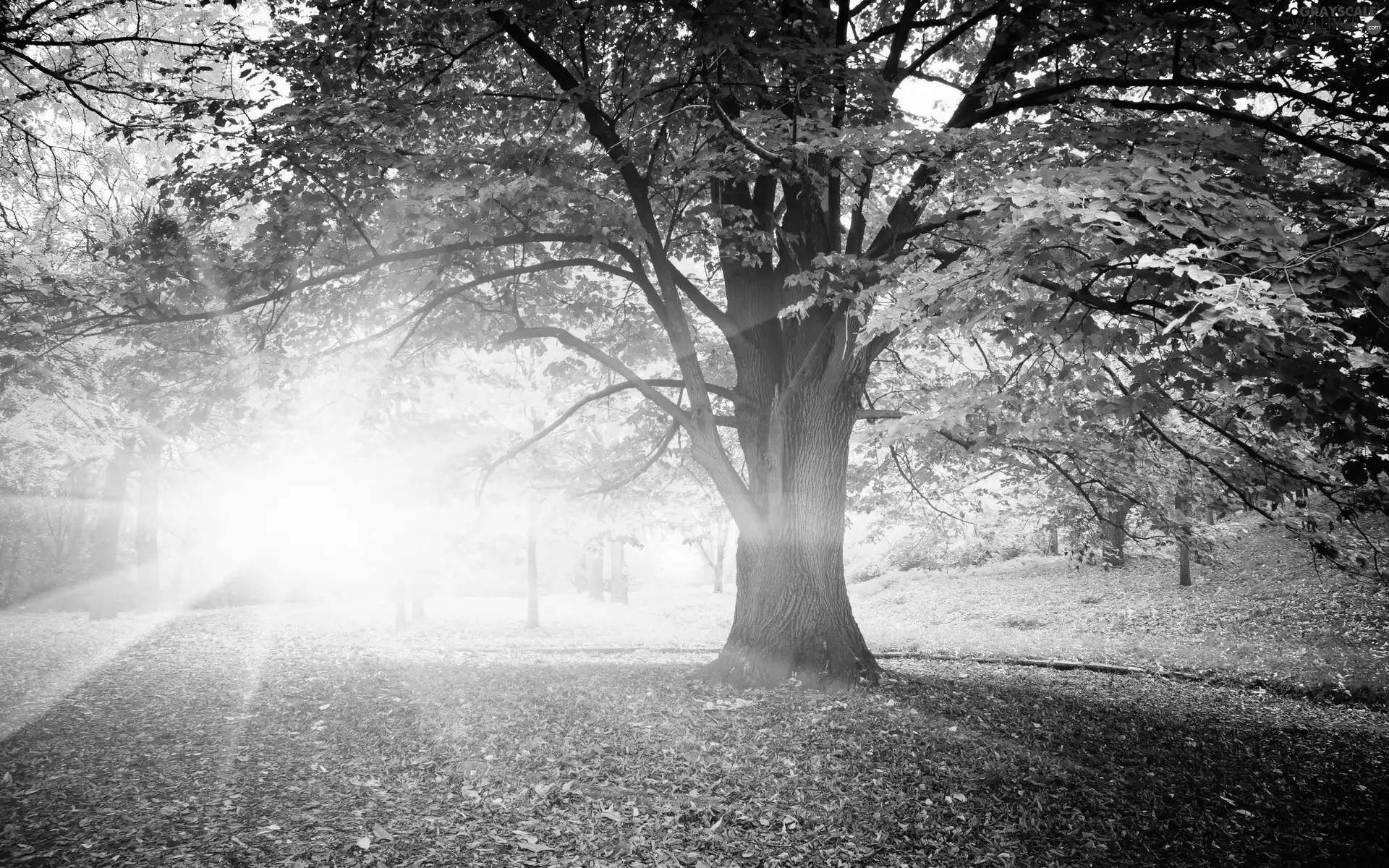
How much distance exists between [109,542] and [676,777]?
2149 centimetres

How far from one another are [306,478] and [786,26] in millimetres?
12963

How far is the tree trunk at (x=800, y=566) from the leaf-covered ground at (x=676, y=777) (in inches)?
18.2

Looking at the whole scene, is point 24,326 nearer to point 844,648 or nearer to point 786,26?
point 786,26

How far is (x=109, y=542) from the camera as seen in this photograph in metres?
18.8

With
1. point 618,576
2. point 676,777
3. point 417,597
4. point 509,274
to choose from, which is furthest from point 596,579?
point 676,777

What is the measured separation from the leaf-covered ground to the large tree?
1.62 meters

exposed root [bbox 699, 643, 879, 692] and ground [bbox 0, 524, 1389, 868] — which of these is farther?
exposed root [bbox 699, 643, 879, 692]

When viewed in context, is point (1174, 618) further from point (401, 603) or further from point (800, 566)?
point (401, 603)

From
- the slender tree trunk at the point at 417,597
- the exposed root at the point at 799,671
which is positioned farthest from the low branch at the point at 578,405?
the slender tree trunk at the point at 417,597

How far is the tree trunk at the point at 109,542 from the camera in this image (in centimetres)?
1630

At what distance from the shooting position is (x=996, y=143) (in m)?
5.42

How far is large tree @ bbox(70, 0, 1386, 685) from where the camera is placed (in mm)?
4141

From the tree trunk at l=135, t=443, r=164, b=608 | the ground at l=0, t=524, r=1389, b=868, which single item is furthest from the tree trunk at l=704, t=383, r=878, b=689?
the tree trunk at l=135, t=443, r=164, b=608

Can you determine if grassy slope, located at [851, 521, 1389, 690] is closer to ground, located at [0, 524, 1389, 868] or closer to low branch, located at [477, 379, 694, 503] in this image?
ground, located at [0, 524, 1389, 868]
